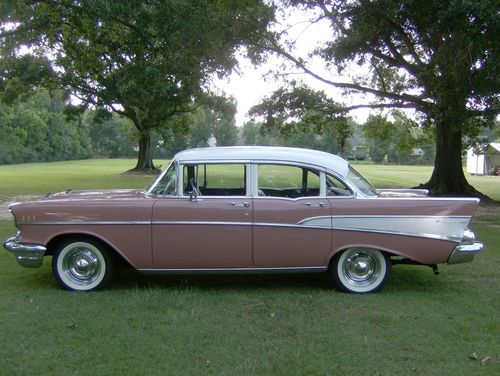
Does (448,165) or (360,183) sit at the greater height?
(448,165)

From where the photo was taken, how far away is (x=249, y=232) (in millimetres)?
5473

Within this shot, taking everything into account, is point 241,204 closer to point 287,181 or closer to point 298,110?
point 287,181

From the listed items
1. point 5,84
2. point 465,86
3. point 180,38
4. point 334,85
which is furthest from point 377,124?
point 5,84

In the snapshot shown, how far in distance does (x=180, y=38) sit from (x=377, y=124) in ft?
58.6

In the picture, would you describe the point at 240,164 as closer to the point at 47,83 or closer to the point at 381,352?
the point at 381,352

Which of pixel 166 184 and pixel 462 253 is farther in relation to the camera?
pixel 166 184

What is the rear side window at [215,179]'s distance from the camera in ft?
18.9

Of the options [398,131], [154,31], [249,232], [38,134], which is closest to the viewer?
[249,232]

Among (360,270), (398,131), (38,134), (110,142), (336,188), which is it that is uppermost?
(38,134)

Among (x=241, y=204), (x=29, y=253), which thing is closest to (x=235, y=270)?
(x=241, y=204)

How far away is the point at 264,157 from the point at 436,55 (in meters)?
9.34

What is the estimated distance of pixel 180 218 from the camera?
549 cm

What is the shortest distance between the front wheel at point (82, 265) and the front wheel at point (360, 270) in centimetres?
256

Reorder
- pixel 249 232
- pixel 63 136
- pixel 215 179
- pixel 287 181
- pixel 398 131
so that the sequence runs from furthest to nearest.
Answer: pixel 63 136 < pixel 398 131 < pixel 287 181 < pixel 215 179 < pixel 249 232
